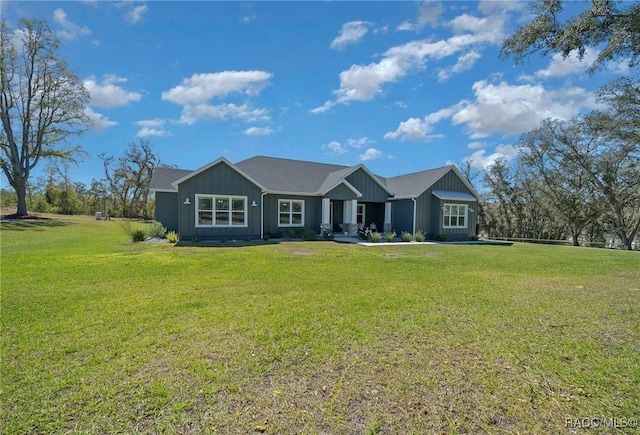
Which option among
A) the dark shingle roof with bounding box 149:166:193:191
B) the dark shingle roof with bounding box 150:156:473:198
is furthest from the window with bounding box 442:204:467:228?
the dark shingle roof with bounding box 149:166:193:191

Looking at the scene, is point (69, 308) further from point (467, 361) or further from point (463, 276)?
point (463, 276)

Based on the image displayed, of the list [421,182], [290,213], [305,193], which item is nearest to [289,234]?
[290,213]

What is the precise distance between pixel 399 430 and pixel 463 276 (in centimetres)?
654

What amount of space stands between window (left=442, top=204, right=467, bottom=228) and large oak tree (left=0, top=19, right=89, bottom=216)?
33.3 meters

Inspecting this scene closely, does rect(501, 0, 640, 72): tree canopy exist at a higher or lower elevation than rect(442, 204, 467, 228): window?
higher

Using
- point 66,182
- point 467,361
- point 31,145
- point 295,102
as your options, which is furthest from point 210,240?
point 66,182

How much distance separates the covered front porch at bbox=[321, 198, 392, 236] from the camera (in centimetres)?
1879

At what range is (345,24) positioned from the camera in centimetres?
Result: 1254

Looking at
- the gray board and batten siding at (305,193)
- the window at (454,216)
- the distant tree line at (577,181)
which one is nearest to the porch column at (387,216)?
the gray board and batten siding at (305,193)

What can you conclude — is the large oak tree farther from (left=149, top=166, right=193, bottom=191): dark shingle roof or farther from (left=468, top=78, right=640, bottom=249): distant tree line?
(left=468, top=78, right=640, bottom=249): distant tree line

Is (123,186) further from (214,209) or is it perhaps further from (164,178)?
(214,209)

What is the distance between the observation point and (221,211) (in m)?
15.6

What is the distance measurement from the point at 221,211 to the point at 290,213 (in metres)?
4.08

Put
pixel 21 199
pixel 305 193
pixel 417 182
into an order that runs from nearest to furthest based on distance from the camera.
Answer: pixel 305 193 < pixel 417 182 < pixel 21 199
